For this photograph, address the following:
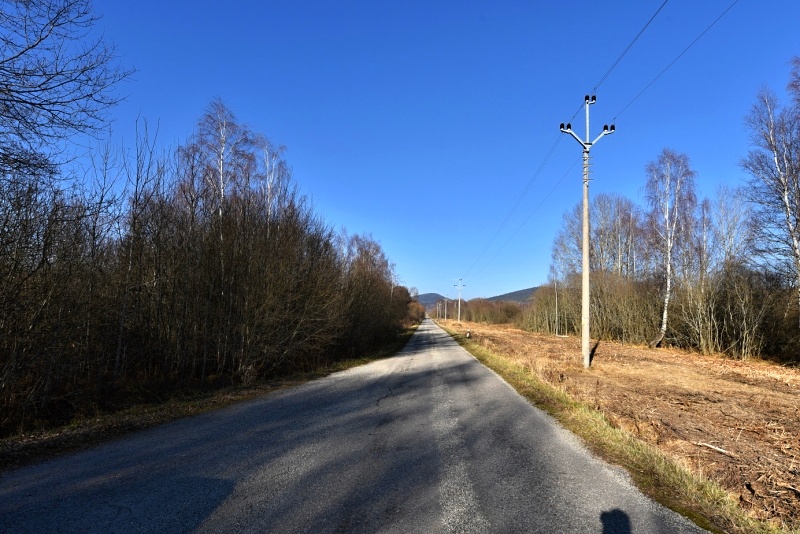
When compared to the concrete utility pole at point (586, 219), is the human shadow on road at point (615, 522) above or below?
below

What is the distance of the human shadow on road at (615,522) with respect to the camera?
147 inches

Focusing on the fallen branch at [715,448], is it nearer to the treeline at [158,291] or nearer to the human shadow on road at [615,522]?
the human shadow on road at [615,522]

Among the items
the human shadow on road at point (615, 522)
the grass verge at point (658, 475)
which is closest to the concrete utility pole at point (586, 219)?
the grass verge at point (658, 475)

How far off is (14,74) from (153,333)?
855 centimetres

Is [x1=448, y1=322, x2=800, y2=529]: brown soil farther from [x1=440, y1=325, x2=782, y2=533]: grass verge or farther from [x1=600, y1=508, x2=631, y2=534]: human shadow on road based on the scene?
[x1=600, y1=508, x2=631, y2=534]: human shadow on road

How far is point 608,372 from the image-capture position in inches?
626

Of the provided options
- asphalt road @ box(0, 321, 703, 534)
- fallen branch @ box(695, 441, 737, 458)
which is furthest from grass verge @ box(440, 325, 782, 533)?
fallen branch @ box(695, 441, 737, 458)

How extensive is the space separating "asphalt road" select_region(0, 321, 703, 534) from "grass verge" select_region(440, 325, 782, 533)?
0.23 m

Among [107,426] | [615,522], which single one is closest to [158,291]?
[107,426]

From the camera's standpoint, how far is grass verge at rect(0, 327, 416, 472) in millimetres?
6043

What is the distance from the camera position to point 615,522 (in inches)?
153

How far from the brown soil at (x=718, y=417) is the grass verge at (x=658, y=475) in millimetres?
252

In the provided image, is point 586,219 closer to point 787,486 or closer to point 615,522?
point 787,486

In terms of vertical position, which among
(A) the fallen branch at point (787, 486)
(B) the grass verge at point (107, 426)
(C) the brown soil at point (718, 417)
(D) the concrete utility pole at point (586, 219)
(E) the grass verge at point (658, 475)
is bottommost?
(B) the grass verge at point (107, 426)
